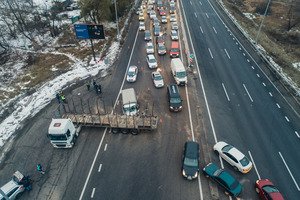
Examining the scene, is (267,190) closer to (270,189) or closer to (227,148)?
(270,189)

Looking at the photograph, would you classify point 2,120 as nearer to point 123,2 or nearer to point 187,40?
point 187,40

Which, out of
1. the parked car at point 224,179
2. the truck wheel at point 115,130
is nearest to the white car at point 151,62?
the truck wheel at point 115,130

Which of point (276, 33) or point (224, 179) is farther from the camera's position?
point (276, 33)

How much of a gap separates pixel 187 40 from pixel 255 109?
2229 centimetres

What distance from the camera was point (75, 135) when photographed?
2252 cm

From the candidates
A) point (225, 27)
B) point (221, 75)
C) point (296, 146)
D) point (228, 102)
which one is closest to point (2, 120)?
point (228, 102)

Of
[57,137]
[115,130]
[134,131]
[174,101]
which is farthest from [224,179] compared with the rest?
[57,137]

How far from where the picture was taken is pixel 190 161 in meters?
19.1

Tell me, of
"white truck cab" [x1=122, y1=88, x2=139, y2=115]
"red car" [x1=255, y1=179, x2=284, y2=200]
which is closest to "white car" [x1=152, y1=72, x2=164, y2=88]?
"white truck cab" [x1=122, y1=88, x2=139, y2=115]

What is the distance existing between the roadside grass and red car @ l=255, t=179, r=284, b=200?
2251 cm

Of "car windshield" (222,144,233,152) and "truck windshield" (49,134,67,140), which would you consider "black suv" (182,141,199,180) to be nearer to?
"car windshield" (222,144,233,152)

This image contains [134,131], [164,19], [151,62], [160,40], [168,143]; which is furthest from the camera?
[164,19]

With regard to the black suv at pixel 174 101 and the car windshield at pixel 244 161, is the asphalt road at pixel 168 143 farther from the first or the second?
the car windshield at pixel 244 161

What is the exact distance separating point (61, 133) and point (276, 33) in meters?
55.7
